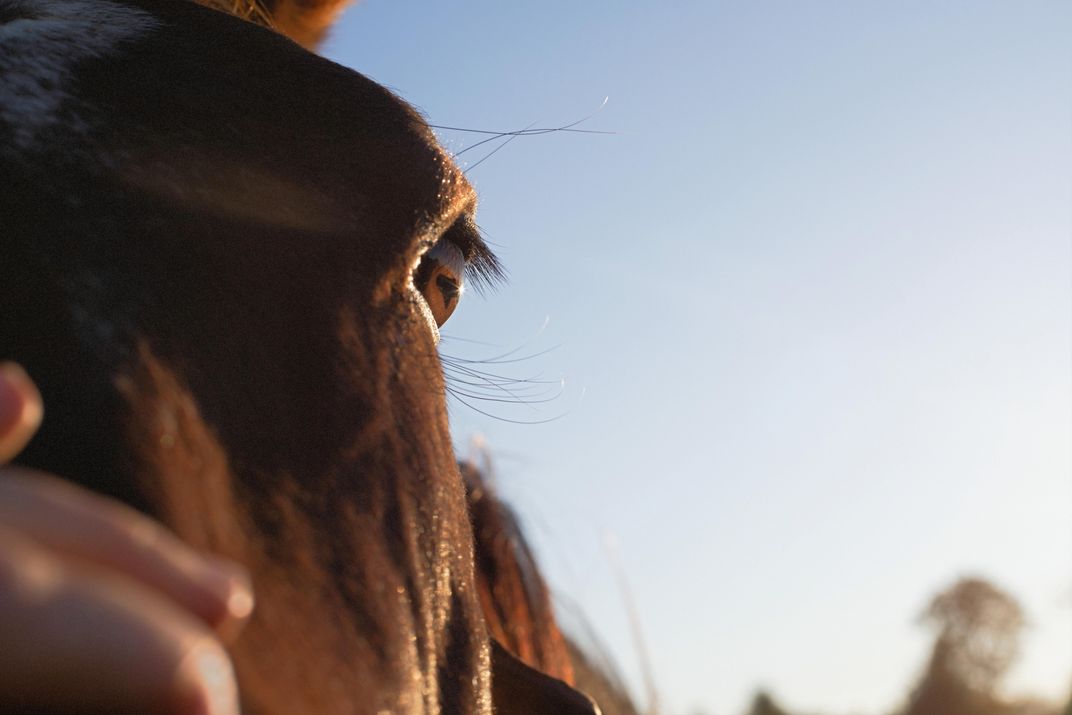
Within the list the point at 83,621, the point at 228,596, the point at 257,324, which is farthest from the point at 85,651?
the point at 257,324

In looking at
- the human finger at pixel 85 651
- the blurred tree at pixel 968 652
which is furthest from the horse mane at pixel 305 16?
the blurred tree at pixel 968 652

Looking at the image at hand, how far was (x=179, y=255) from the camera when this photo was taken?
3.62ft

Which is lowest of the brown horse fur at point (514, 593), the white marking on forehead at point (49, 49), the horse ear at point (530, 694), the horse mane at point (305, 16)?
the brown horse fur at point (514, 593)

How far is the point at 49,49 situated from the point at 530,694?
47.5 inches

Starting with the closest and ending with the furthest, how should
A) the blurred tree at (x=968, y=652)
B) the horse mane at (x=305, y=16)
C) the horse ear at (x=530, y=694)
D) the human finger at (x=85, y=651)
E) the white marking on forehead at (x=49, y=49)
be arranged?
the human finger at (x=85, y=651) < the white marking on forehead at (x=49, y=49) < the horse ear at (x=530, y=694) < the horse mane at (x=305, y=16) < the blurred tree at (x=968, y=652)

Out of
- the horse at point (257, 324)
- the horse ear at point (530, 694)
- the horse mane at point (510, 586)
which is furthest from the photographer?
the horse mane at point (510, 586)

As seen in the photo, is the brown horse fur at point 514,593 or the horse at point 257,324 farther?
the brown horse fur at point 514,593

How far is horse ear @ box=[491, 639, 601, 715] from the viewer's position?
165 cm

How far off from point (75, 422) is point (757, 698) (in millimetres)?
7148

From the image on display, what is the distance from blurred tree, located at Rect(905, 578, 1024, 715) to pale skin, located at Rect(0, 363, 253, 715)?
6569mm

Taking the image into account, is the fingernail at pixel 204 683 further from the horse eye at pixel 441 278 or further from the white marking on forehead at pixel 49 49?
the horse eye at pixel 441 278

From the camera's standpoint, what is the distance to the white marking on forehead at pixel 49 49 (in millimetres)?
1146

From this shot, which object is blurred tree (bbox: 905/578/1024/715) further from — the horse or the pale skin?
the pale skin

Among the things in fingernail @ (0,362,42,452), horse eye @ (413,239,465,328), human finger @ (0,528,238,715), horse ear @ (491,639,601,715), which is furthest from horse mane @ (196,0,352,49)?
human finger @ (0,528,238,715)
